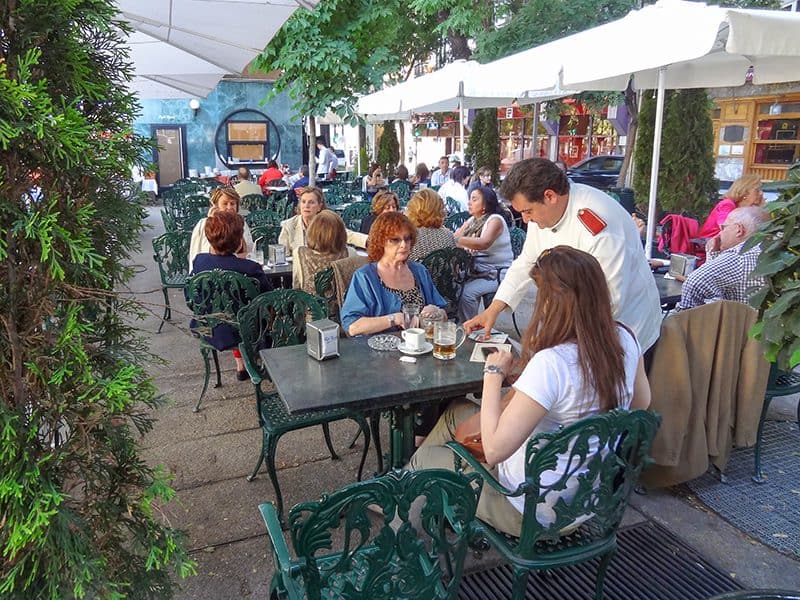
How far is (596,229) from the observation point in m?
2.90

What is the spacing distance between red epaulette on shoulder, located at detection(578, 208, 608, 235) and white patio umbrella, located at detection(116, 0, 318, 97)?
2.38m

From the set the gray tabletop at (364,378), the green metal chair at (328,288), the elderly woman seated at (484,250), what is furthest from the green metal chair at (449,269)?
the gray tabletop at (364,378)

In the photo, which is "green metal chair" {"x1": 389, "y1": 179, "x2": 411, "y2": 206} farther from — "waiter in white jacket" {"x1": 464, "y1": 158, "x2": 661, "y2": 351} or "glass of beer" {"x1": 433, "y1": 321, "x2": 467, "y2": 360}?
"glass of beer" {"x1": 433, "y1": 321, "x2": 467, "y2": 360}

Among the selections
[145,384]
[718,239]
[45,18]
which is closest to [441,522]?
[145,384]

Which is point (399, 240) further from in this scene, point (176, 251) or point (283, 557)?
point (176, 251)

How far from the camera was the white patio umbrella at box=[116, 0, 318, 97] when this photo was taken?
15.0 feet

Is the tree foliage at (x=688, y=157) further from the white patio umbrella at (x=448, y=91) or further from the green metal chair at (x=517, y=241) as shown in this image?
the green metal chair at (x=517, y=241)

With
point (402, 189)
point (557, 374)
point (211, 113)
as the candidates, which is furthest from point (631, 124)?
point (211, 113)

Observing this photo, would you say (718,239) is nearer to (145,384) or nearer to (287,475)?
(287,475)

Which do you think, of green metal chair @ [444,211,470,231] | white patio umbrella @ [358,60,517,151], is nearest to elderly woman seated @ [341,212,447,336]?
white patio umbrella @ [358,60,517,151]

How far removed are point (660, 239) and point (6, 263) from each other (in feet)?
20.2

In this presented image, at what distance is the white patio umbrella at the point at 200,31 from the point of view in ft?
15.0

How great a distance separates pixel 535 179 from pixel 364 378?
4.22 ft

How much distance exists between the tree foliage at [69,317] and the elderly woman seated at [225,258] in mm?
2553
